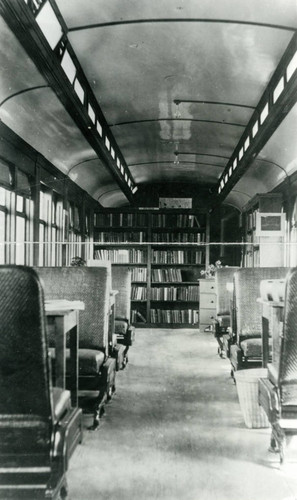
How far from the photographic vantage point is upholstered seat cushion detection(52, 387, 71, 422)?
7.21ft

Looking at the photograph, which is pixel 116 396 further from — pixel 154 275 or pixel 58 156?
pixel 154 275

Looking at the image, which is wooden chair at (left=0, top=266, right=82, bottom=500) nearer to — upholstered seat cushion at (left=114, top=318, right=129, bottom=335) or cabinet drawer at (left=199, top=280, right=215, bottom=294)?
upholstered seat cushion at (left=114, top=318, right=129, bottom=335)

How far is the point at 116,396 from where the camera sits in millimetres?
4484

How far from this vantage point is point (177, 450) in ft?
10.3

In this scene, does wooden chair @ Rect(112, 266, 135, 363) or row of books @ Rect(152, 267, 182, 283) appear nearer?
wooden chair @ Rect(112, 266, 135, 363)

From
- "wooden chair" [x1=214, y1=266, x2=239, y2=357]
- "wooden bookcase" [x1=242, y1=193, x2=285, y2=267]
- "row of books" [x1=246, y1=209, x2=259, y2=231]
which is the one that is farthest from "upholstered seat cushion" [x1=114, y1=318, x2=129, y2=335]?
"row of books" [x1=246, y1=209, x2=259, y2=231]

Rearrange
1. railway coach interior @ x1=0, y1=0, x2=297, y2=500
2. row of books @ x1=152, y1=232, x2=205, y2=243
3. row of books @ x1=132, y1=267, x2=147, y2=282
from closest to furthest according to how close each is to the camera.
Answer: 1. railway coach interior @ x1=0, y1=0, x2=297, y2=500
2. row of books @ x1=132, y1=267, x2=147, y2=282
3. row of books @ x1=152, y1=232, x2=205, y2=243

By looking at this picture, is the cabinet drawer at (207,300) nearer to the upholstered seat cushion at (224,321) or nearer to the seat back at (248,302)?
the upholstered seat cushion at (224,321)

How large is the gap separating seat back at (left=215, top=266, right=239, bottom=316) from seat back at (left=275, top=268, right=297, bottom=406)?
4007mm

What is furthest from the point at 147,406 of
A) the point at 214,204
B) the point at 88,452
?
the point at 214,204

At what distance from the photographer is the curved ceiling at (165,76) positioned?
13.4ft

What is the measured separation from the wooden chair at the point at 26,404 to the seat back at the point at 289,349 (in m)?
1.21

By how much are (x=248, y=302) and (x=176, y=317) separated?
5349 millimetres

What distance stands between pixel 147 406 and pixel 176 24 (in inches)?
136
